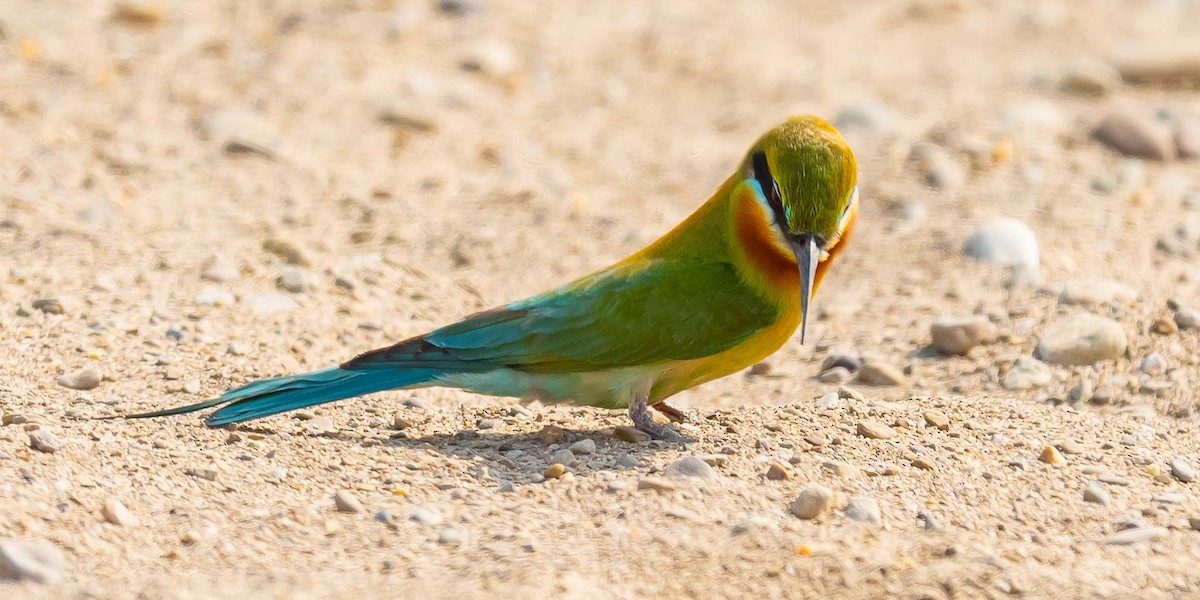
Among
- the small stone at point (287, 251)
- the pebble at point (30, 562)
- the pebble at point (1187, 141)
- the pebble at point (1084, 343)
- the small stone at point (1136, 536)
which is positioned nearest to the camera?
the pebble at point (30, 562)

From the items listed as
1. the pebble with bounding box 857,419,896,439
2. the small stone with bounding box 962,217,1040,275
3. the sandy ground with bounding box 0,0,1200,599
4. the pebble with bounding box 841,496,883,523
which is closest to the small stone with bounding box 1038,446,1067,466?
the sandy ground with bounding box 0,0,1200,599

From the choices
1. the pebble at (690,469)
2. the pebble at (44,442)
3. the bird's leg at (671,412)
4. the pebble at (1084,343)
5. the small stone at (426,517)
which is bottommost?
the small stone at (426,517)

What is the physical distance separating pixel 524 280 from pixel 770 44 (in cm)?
386

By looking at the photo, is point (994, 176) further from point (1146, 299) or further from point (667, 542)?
point (667, 542)

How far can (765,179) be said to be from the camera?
13.5 feet

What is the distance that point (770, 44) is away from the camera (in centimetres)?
927

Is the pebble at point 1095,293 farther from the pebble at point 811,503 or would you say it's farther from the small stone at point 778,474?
the pebble at point 811,503

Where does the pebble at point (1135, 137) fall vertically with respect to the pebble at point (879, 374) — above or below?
above

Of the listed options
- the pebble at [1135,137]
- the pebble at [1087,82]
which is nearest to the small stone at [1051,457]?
the pebble at [1135,137]

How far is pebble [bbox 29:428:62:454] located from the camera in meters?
3.78

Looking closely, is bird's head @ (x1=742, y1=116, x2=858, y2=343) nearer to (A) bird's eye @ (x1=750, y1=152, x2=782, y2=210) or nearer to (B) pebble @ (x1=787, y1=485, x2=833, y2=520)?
(A) bird's eye @ (x1=750, y1=152, x2=782, y2=210)

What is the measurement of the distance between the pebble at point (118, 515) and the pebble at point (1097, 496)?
2.44 m

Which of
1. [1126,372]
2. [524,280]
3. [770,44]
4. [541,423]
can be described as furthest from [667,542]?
[770,44]

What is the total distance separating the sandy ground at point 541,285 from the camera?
343 centimetres
